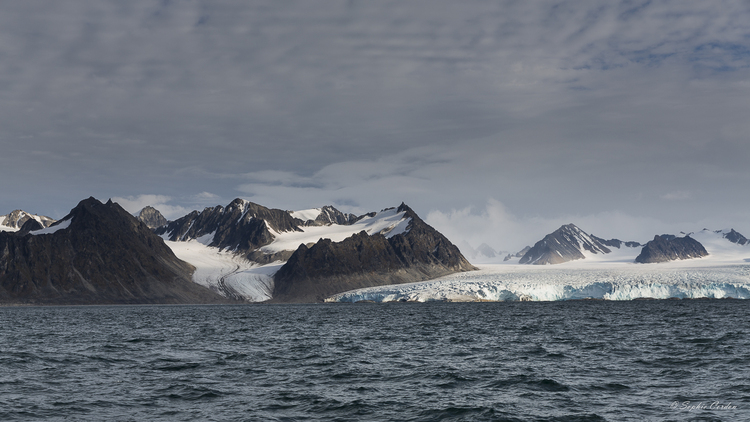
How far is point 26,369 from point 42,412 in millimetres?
16257

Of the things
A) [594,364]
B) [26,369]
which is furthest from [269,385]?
[594,364]

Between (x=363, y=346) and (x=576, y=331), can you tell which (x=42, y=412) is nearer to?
(x=363, y=346)

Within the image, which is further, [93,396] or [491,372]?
[491,372]

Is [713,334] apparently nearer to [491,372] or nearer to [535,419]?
[491,372]

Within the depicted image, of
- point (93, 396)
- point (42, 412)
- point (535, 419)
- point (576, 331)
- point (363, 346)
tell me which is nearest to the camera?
point (535, 419)

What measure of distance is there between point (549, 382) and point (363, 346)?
24705 mm

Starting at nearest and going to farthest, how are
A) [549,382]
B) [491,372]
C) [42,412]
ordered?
1. [42,412]
2. [549,382]
3. [491,372]

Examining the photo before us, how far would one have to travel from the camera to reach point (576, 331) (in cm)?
6812

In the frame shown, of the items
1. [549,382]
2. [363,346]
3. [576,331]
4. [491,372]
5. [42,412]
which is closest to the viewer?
[42,412]

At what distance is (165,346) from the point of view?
56125mm

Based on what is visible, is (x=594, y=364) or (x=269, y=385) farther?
(x=594, y=364)

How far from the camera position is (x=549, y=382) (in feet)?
111

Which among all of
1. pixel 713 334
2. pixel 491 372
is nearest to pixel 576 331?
pixel 713 334

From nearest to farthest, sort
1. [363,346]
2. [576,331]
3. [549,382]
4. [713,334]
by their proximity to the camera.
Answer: [549,382], [363,346], [713,334], [576,331]
